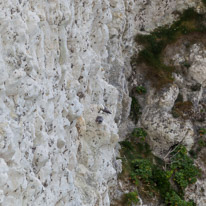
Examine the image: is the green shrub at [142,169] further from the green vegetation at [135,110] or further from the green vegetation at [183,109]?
the green vegetation at [183,109]

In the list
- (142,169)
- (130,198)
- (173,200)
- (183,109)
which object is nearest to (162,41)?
(183,109)

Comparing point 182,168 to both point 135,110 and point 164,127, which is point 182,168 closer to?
point 164,127

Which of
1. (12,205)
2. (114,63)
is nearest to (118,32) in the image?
(114,63)

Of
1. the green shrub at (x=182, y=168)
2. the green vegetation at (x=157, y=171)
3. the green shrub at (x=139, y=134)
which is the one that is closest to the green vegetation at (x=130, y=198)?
the green vegetation at (x=157, y=171)

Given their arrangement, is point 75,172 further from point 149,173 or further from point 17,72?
point 149,173

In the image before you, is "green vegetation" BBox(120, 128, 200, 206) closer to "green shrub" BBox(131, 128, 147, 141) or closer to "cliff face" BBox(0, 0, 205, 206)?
"green shrub" BBox(131, 128, 147, 141)

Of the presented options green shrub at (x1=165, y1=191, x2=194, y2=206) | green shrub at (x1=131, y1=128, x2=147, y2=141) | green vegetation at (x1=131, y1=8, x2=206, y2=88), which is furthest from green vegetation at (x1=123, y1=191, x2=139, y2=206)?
green vegetation at (x1=131, y1=8, x2=206, y2=88)
